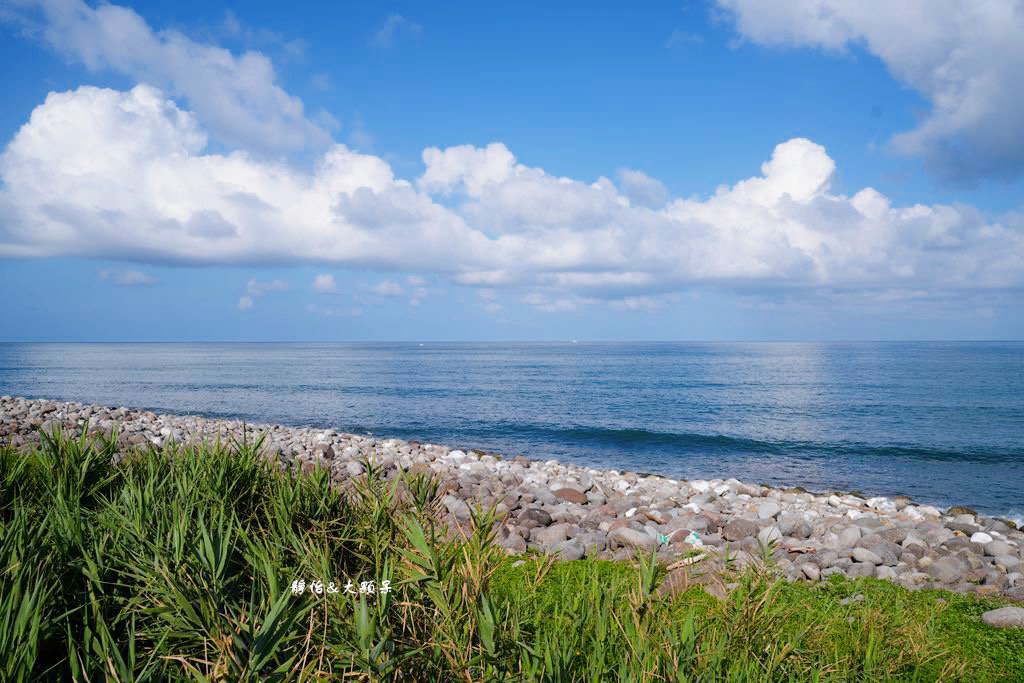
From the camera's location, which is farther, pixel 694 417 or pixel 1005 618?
pixel 694 417

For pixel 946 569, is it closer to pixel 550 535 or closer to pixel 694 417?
pixel 550 535

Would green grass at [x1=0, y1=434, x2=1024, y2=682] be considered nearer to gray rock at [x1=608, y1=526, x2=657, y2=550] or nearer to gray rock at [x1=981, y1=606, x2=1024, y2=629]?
gray rock at [x1=981, y1=606, x2=1024, y2=629]

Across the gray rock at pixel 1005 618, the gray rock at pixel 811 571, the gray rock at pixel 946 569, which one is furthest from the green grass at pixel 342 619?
the gray rock at pixel 946 569

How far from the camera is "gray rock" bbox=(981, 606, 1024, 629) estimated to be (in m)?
6.61

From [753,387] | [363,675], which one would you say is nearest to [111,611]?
[363,675]

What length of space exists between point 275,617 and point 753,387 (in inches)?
2187

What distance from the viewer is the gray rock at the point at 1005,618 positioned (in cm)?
661

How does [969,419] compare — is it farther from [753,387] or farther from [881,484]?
[753,387]

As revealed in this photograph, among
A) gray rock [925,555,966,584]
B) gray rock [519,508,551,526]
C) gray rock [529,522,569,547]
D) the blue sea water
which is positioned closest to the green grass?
gray rock [529,522,569,547]

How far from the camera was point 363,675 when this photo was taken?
2814 millimetres

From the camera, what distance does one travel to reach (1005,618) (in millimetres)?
6680

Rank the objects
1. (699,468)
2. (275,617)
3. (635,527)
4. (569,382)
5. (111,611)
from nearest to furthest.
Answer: (275,617) < (111,611) < (635,527) < (699,468) < (569,382)

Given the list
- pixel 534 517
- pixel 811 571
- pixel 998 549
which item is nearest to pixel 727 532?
pixel 811 571

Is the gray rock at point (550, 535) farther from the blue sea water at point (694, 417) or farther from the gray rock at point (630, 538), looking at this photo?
the blue sea water at point (694, 417)
